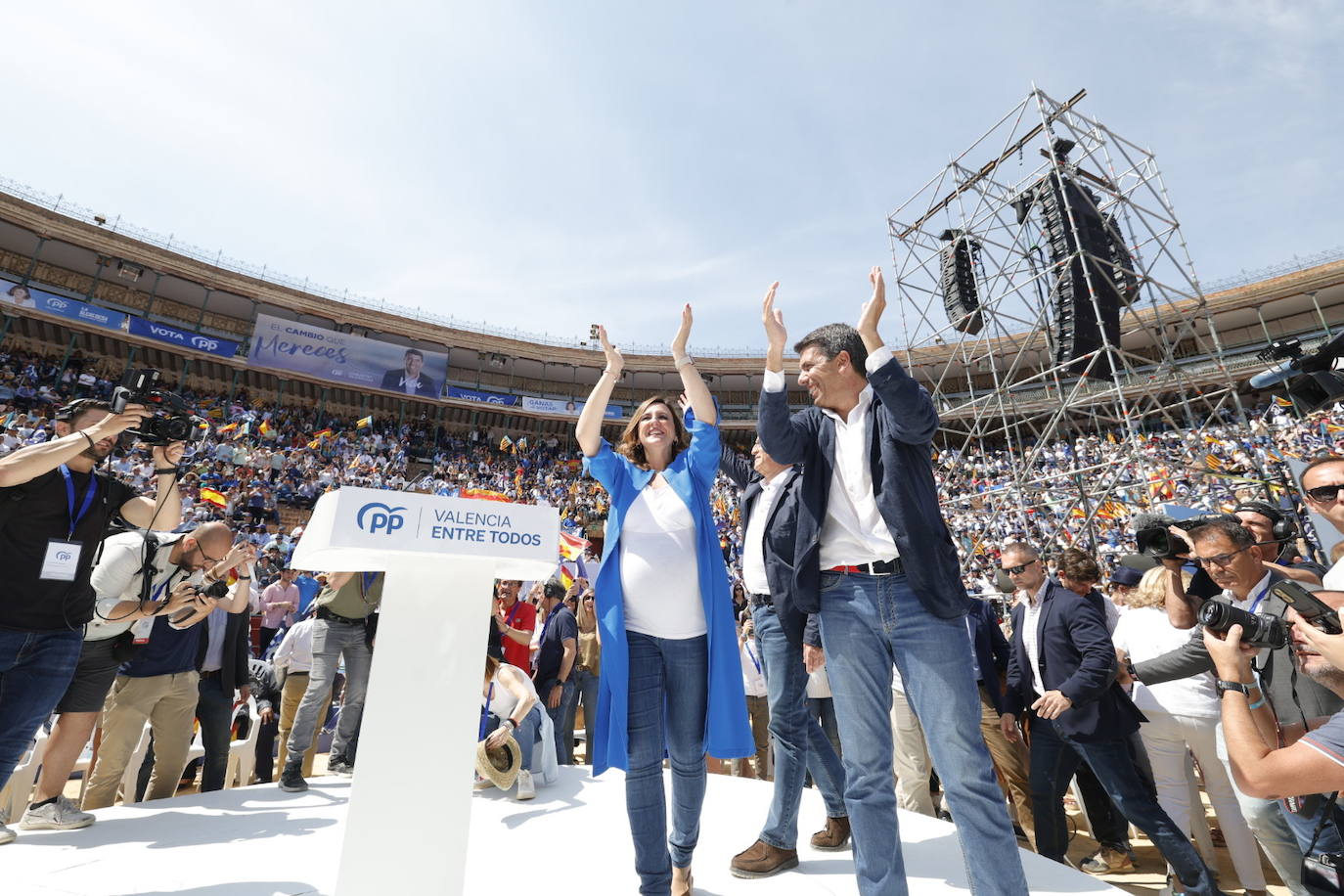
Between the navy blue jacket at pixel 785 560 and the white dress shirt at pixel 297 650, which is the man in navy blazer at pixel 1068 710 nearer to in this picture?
the navy blue jacket at pixel 785 560

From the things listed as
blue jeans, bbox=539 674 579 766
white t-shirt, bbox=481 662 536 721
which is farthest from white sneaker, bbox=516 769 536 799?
blue jeans, bbox=539 674 579 766

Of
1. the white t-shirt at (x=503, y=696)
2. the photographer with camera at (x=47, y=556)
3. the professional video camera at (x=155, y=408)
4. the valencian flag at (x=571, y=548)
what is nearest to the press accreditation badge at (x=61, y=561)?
the photographer with camera at (x=47, y=556)

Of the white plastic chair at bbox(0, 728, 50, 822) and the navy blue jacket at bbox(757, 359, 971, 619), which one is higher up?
the navy blue jacket at bbox(757, 359, 971, 619)

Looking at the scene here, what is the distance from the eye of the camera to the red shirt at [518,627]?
4.90 meters

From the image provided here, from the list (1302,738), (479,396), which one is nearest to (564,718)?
(1302,738)

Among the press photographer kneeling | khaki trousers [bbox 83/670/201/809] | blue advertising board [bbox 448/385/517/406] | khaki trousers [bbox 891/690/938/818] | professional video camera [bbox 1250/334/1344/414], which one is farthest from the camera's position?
blue advertising board [bbox 448/385/517/406]

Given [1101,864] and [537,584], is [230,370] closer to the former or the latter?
[537,584]

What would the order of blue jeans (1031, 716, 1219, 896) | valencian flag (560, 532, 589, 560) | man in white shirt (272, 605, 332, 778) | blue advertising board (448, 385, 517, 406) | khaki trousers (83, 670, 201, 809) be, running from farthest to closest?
blue advertising board (448, 385, 517, 406) → valencian flag (560, 532, 589, 560) → man in white shirt (272, 605, 332, 778) → khaki trousers (83, 670, 201, 809) → blue jeans (1031, 716, 1219, 896)

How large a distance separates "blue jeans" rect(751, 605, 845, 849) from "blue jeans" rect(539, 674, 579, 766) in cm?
292

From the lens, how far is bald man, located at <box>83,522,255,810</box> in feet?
9.51

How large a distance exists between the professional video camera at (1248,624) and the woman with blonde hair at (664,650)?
4.03 feet

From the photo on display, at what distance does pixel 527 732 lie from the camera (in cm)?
346

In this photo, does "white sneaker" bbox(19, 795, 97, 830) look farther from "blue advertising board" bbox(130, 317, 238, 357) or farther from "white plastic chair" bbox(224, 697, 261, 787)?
"blue advertising board" bbox(130, 317, 238, 357)

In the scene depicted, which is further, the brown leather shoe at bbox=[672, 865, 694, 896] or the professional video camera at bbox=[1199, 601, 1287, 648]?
the brown leather shoe at bbox=[672, 865, 694, 896]
